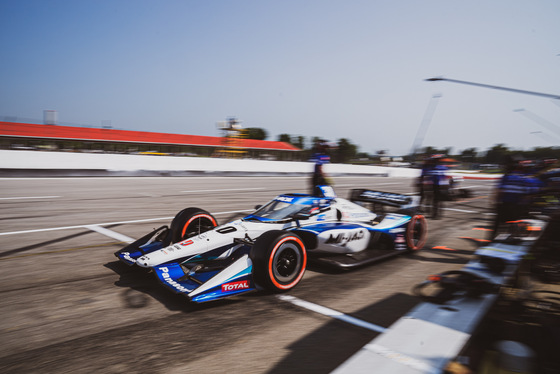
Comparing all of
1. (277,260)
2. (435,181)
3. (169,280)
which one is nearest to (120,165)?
(435,181)

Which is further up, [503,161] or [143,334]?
[503,161]

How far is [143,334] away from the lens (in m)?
2.85

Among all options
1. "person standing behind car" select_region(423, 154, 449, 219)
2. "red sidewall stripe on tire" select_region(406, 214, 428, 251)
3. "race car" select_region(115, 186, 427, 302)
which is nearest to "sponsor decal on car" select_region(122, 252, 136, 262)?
"race car" select_region(115, 186, 427, 302)

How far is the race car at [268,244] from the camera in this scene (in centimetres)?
362

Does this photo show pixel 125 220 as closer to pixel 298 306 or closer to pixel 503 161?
pixel 298 306

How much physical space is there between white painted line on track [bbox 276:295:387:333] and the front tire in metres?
0.16

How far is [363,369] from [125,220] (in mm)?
6404

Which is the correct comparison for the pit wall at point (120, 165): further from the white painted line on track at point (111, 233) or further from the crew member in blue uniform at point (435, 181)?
the white painted line on track at point (111, 233)

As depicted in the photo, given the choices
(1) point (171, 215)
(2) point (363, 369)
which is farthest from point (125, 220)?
(2) point (363, 369)

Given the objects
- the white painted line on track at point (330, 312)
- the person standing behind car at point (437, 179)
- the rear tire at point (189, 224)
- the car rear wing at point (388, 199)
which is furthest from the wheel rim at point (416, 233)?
the person standing behind car at point (437, 179)

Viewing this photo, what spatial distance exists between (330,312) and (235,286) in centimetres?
97

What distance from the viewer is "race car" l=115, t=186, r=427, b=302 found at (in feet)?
11.9

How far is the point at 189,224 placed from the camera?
4875 millimetres

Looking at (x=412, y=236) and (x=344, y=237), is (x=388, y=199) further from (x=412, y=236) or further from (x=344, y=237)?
(x=344, y=237)
